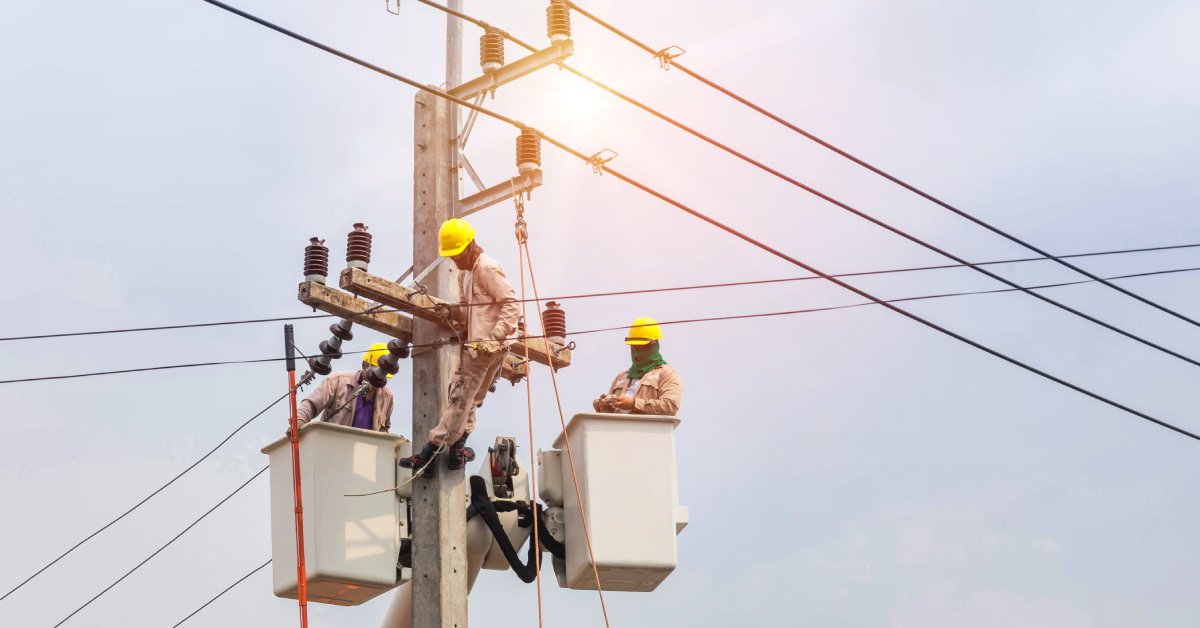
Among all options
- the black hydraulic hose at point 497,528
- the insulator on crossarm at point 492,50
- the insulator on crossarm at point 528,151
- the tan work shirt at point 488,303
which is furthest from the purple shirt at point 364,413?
the insulator on crossarm at point 492,50

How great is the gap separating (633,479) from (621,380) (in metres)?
1.36

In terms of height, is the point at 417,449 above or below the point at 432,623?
above

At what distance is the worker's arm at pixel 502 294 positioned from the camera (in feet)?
36.6

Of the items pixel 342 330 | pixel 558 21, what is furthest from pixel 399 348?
pixel 558 21

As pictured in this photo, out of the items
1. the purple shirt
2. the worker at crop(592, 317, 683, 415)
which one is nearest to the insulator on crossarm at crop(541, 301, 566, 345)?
the worker at crop(592, 317, 683, 415)

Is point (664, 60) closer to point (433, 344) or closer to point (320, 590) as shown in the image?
point (433, 344)

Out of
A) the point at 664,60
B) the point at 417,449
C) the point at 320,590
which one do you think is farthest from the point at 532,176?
the point at 320,590

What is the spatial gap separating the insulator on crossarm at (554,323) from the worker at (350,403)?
1.23 meters

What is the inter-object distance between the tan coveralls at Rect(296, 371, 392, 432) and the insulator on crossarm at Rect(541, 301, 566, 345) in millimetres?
1239

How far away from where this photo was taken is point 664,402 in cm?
1230

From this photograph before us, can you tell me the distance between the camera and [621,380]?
13.0 meters

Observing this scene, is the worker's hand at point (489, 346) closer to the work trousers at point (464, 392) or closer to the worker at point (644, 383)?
the work trousers at point (464, 392)

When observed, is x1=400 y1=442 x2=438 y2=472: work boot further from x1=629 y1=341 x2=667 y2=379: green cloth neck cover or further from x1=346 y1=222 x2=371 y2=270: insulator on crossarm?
x1=629 y1=341 x2=667 y2=379: green cloth neck cover

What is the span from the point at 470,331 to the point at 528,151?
1.47 metres
